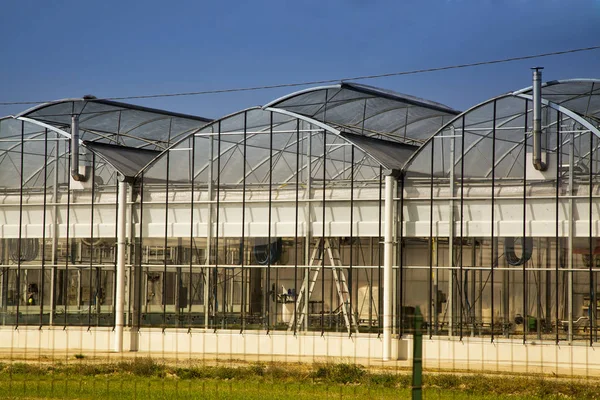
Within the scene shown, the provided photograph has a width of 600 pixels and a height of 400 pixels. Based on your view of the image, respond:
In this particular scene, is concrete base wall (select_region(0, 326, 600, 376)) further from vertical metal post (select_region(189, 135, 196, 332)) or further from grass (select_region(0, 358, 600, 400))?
grass (select_region(0, 358, 600, 400))

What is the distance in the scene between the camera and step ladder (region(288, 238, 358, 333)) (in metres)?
37.3

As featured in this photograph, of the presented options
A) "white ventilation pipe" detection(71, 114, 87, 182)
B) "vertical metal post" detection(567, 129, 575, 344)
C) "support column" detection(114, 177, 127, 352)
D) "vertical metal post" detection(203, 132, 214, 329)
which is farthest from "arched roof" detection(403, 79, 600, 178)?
"white ventilation pipe" detection(71, 114, 87, 182)

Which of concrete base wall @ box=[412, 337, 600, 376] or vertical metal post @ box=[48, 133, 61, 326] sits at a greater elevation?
vertical metal post @ box=[48, 133, 61, 326]

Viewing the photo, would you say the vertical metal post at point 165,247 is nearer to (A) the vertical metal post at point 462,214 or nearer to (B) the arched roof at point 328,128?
(B) the arched roof at point 328,128

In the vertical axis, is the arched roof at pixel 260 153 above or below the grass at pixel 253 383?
above

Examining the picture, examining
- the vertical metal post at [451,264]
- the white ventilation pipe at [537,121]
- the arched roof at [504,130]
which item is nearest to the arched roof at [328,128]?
the arched roof at [504,130]

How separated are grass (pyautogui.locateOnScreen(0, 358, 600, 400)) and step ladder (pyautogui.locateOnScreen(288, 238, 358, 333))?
5.89 m

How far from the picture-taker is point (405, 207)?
37.0m

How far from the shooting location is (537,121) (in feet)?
112

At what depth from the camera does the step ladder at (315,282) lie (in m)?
37.3

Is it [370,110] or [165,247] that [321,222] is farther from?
[165,247]

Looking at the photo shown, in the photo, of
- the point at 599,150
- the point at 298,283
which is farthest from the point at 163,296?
the point at 599,150

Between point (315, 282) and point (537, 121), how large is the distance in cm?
1000

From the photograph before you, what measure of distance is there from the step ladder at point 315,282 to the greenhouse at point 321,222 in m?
0.06
